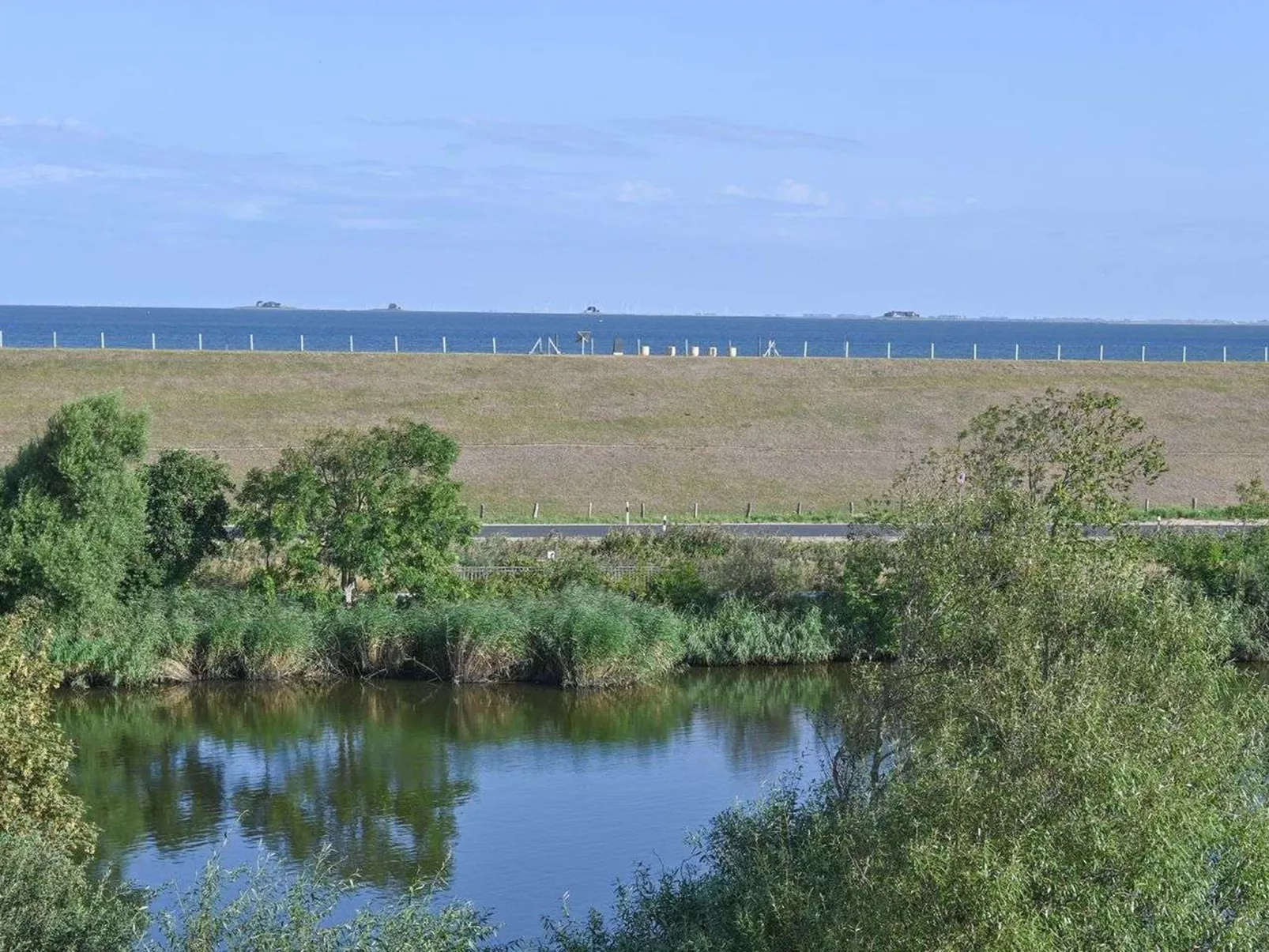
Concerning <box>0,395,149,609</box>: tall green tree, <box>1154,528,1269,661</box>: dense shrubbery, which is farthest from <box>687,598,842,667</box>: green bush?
<box>0,395,149,609</box>: tall green tree

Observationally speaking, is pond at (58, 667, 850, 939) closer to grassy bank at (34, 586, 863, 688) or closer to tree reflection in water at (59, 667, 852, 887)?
tree reflection in water at (59, 667, 852, 887)

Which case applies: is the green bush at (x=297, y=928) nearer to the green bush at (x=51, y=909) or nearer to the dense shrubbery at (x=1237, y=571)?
the green bush at (x=51, y=909)

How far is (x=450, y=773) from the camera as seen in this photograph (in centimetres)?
3406

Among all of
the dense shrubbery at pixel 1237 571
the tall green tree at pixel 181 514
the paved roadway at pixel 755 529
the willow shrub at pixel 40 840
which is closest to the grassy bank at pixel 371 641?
the tall green tree at pixel 181 514

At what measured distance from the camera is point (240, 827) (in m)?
30.1

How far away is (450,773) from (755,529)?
79.2 ft

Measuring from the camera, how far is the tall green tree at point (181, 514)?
143ft

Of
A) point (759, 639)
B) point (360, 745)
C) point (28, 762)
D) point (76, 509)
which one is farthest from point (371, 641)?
point (28, 762)

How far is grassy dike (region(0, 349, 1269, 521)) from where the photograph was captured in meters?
69.4

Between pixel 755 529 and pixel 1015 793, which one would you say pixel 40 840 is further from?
pixel 755 529

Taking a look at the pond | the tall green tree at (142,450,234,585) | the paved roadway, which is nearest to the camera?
the pond

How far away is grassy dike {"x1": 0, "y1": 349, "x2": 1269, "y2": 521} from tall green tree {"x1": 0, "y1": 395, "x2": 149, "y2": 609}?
22.3m

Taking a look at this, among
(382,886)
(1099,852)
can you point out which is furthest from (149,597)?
(1099,852)

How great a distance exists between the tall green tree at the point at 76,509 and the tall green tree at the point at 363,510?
3350 millimetres
